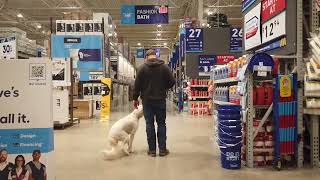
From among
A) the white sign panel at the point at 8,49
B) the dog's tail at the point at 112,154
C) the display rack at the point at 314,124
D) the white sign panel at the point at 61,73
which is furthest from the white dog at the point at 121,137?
the white sign panel at the point at 8,49

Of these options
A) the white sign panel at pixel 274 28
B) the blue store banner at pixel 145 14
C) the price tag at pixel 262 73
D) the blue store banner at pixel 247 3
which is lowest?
the price tag at pixel 262 73

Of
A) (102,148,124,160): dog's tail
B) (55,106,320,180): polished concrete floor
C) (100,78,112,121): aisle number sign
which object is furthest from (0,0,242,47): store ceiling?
(102,148,124,160): dog's tail

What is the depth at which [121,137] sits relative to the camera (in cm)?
563

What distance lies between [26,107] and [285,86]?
9.88ft

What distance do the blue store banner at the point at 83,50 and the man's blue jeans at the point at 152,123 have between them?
8.25m

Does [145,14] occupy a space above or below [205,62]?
above

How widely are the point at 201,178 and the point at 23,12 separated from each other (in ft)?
75.2

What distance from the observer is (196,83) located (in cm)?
1346

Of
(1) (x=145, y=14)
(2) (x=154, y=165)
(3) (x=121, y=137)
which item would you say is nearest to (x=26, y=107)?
(2) (x=154, y=165)

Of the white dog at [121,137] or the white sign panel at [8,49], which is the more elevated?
the white sign panel at [8,49]

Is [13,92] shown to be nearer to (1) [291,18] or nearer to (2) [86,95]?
(1) [291,18]

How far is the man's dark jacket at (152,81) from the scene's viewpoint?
226 inches

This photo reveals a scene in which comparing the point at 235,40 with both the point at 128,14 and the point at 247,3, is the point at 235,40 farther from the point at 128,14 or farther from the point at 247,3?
the point at 247,3

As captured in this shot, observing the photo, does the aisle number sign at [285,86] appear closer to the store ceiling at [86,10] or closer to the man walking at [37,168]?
the man walking at [37,168]
